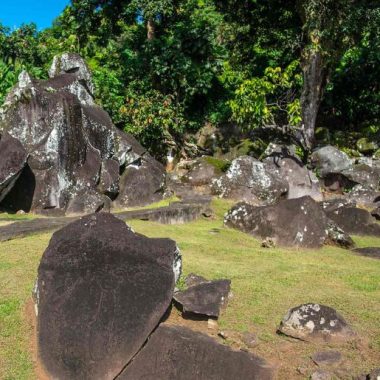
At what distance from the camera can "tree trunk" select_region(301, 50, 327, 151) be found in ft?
56.1

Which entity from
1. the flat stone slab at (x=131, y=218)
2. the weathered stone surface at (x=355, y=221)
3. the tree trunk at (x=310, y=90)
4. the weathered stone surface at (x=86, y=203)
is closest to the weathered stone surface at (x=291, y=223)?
the flat stone slab at (x=131, y=218)

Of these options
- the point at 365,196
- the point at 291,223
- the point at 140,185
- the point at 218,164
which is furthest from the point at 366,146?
the point at 291,223

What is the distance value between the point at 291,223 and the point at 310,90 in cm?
883

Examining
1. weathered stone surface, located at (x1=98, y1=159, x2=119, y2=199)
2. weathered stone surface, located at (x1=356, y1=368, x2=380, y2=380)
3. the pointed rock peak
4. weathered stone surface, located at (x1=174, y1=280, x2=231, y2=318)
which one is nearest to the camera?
weathered stone surface, located at (x1=356, y1=368, x2=380, y2=380)

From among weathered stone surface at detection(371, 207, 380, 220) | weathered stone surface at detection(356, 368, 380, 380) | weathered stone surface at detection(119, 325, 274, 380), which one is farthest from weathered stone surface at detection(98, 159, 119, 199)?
weathered stone surface at detection(356, 368, 380, 380)

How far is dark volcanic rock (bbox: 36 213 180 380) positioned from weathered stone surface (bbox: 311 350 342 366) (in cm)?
157

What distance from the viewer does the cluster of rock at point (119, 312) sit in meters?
4.85

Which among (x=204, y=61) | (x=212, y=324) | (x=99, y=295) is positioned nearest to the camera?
(x=99, y=295)

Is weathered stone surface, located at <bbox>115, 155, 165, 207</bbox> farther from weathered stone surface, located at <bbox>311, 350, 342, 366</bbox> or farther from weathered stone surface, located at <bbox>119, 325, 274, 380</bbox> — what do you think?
weathered stone surface, located at <bbox>311, 350, 342, 366</bbox>

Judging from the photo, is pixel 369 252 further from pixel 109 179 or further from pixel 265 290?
pixel 109 179

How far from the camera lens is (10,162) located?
34.5 ft

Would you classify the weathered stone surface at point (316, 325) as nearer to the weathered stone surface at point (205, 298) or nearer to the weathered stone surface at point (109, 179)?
the weathered stone surface at point (205, 298)

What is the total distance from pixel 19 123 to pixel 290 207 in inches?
254

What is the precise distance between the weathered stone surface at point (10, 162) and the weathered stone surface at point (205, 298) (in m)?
6.03
